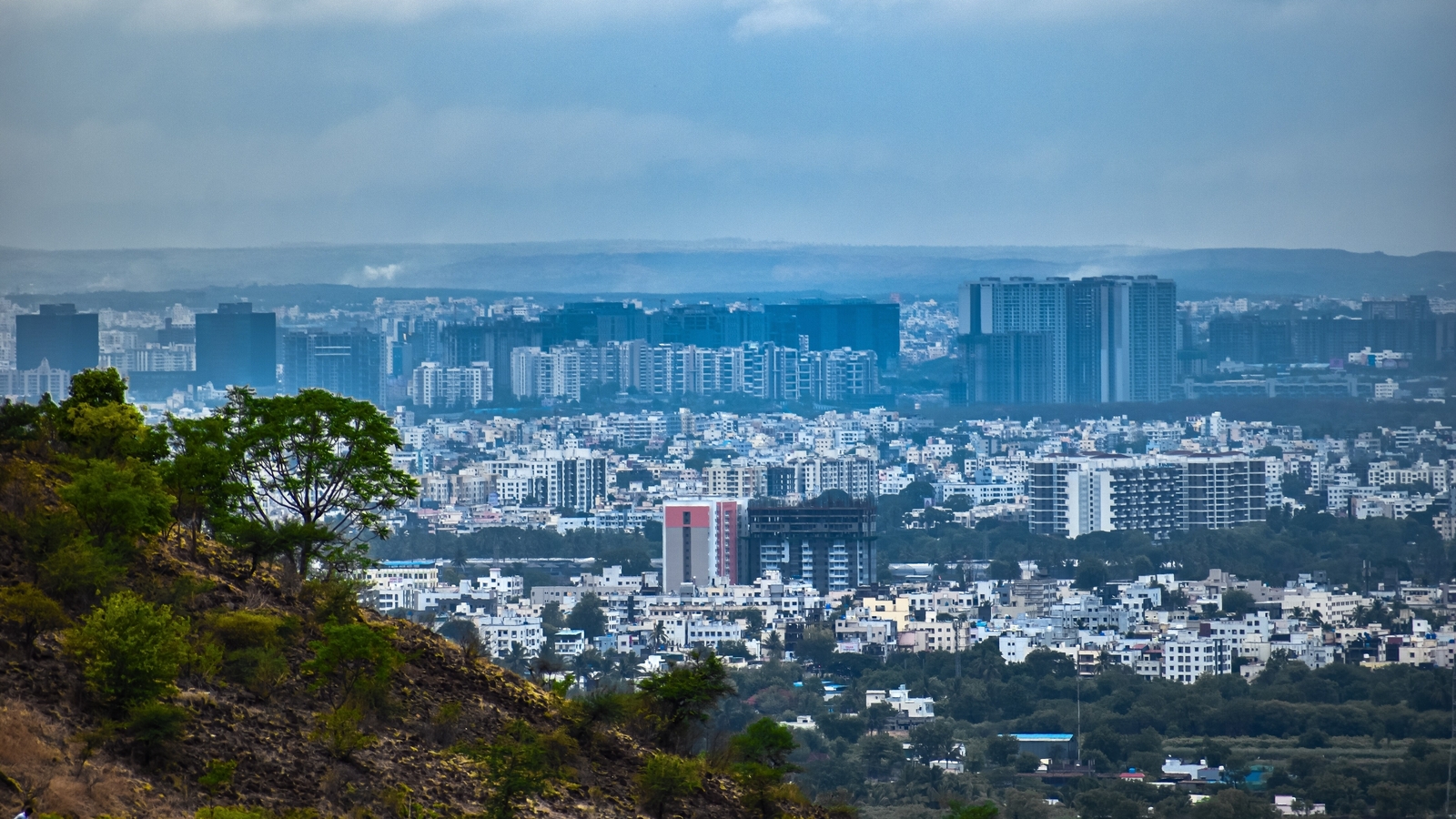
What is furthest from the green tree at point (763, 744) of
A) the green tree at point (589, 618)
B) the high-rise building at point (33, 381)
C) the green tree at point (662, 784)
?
the high-rise building at point (33, 381)

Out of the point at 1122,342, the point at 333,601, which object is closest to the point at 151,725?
the point at 333,601

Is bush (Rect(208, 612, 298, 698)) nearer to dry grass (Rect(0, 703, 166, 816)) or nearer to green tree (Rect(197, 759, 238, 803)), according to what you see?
green tree (Rect(197, 759, 238, 803))

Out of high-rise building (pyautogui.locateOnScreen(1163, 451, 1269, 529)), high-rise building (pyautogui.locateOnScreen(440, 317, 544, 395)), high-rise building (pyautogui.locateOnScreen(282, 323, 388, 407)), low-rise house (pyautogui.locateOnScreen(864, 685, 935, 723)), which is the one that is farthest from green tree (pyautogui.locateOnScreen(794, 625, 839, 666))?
high-rise building (pyautogui.locateOnScreen(440, 317, 544, 395))

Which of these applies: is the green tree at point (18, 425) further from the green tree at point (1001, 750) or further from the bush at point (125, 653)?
the green tree at point (1001, 750)

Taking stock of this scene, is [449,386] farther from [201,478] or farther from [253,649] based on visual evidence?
[253,649]

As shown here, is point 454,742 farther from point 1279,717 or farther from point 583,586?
point 583,586

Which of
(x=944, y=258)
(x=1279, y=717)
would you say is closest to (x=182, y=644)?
(x=1279, y=717)
